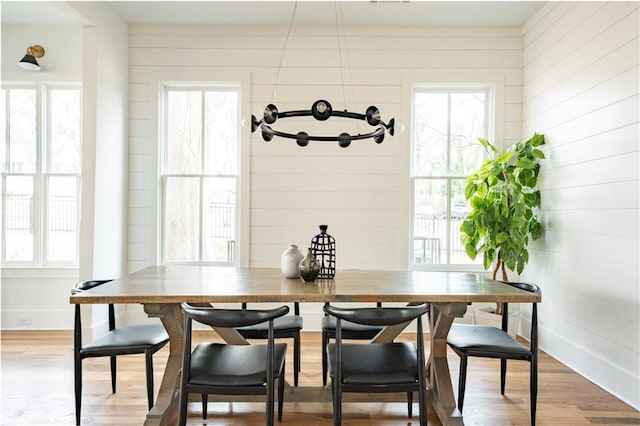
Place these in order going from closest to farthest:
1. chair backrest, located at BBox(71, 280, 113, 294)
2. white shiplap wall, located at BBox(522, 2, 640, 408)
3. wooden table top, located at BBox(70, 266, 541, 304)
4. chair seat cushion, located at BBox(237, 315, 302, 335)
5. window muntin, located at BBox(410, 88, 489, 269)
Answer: wooden table top, located at BBox(70, 266, 541, 304)
chair backrest, located at BBox(71, 280, 113, 294)
chair seat cushion, located at BBox(237, 315, 302, 335)
white shiplap wall, located at BBox(522, 2, 640, 408)
window muntin, located at BBox(410, 88, 489, 269)

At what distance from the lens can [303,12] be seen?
4.39 m

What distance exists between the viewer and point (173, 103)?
191 inches

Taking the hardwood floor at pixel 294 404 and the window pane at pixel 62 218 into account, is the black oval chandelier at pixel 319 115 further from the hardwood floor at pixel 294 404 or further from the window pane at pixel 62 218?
the window pane at pixel 62 218

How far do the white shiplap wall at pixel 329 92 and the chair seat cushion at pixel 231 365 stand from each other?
7.41 feet

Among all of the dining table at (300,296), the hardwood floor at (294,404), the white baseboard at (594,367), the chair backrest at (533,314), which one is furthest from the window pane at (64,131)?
the white baseboard at (594,367)

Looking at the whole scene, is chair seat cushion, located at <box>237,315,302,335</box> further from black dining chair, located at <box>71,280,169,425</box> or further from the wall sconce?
the wall sconce

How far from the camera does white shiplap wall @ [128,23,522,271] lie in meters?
4.70

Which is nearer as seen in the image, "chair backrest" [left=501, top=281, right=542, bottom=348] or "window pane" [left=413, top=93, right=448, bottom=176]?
"chair backrest" [left=501, top=281, right=542, bottom=348]

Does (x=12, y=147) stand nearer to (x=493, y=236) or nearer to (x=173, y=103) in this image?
(x=173, y=103)

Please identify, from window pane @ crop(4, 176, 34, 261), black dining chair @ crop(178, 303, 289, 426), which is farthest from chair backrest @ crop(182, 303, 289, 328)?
window pane @ crop(4, 176, 34, 261)

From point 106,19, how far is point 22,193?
202 centimetres

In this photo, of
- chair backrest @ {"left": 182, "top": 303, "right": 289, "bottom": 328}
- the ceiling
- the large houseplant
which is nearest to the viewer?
chair backrest @ {"left": 182, "top": 303, "right": 289, "bottom": 328}

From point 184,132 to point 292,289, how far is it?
2921 millimetres

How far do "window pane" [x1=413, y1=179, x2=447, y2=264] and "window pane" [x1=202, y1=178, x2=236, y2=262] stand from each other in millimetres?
1956
